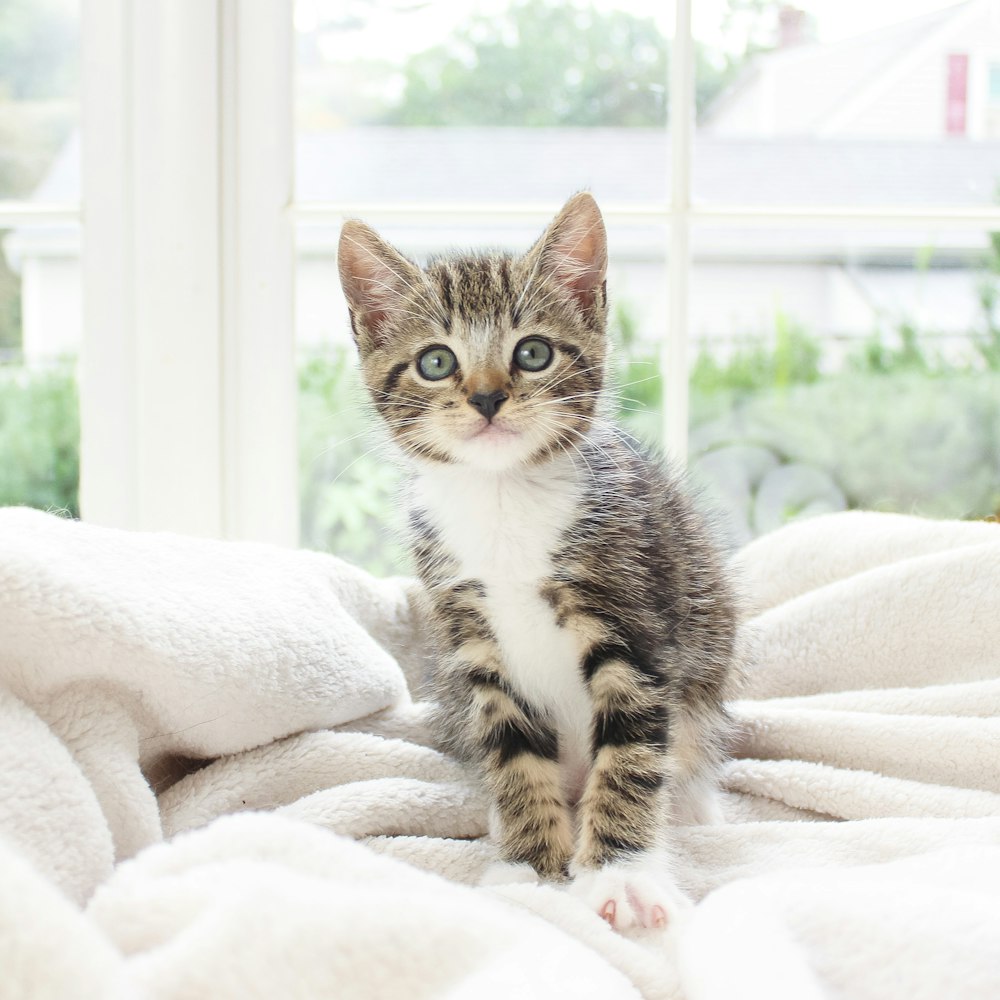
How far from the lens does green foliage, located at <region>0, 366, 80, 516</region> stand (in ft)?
6.56

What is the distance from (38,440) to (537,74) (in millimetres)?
1139

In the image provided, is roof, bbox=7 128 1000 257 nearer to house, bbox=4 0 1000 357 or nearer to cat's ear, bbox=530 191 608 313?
house, bbox=4 0 1000 357

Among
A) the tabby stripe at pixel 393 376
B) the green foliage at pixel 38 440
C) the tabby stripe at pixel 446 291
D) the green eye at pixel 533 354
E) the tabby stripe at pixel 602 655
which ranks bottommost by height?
the tabby stripe at pixel 602 655

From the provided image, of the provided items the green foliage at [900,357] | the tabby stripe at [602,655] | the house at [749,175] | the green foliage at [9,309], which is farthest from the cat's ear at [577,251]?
the green foliage at [9,309]

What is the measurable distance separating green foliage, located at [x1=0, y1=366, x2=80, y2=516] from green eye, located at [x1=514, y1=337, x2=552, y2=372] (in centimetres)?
112

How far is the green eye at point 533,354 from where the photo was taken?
1.22 metres

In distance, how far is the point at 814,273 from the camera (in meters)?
2.00

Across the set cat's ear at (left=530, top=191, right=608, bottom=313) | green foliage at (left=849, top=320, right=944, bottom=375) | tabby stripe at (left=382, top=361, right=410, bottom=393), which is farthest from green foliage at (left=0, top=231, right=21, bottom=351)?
green foliage at (left=849, top=320, right=944, bottom=375)

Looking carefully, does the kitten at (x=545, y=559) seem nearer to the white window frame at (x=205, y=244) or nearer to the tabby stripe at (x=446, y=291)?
the tabby stripe at (x=446, y=291)

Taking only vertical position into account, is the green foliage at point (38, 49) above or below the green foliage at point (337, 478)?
above

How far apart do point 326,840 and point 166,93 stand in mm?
1370

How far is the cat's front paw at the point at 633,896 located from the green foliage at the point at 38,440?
136 centimetres

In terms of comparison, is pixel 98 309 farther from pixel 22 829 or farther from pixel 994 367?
pixel 994 367

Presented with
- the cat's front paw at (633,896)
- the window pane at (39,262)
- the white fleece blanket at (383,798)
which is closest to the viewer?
the white fleece blanket at (383,798)
